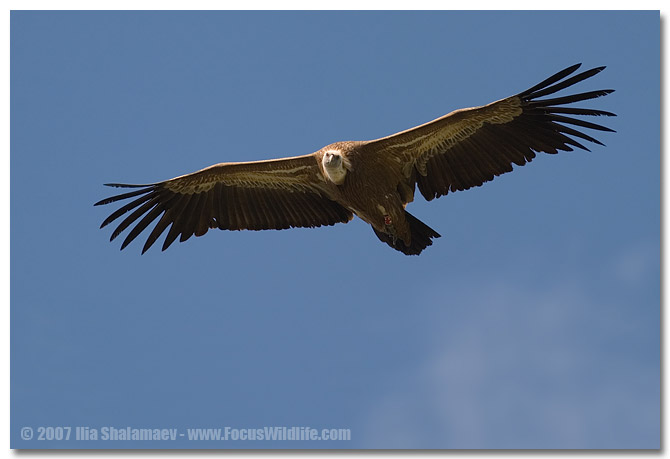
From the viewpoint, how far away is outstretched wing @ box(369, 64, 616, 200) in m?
11.7

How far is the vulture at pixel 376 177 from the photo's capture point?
38.7 feet

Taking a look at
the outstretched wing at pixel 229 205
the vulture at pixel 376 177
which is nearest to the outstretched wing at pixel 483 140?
the vulture at pixel 376 177

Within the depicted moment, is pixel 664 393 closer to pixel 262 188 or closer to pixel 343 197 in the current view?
pixel 343 197

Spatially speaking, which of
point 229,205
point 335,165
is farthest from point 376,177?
point 229,205

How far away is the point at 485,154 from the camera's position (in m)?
12.2

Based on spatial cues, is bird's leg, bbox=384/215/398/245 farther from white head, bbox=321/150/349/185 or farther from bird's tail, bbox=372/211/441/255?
white head, bbox=321/150/349/185

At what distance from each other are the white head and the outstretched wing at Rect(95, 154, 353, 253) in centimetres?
95

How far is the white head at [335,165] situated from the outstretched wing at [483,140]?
451 mm

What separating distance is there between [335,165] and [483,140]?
6.29ft

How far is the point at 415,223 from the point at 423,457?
3530 millimetres

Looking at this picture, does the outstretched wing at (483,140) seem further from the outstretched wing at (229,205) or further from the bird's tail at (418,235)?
the outstretched wing at (229,205)

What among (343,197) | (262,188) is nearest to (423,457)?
(343,197)

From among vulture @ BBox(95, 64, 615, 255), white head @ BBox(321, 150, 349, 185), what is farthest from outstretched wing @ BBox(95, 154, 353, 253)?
A: white head @ BBox(321, 150, 349, 185)

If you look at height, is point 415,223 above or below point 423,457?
above
